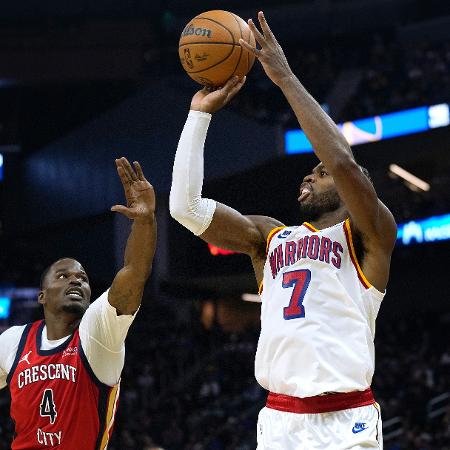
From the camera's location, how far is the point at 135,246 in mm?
4930

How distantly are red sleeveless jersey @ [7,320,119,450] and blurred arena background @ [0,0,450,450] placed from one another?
1003cm

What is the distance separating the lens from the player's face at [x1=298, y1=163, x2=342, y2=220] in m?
4.40

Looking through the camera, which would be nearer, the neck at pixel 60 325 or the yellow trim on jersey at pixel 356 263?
the yellow trim on jersey at pixel 356 263

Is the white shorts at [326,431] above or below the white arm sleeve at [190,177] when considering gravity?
below

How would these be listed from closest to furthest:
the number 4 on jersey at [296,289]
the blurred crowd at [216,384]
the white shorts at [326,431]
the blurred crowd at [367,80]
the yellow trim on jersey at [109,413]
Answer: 1. the white shorts at [326,431]
2. the number 4 on jersey at [296,289]
3. the yellow trim on jersey at [109,413]
4. the blurred crowd at [216,384]
5. the blurred crowd at [367,80]

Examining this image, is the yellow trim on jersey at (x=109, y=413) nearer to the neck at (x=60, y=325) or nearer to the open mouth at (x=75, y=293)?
the neck at (x=60, y=325)

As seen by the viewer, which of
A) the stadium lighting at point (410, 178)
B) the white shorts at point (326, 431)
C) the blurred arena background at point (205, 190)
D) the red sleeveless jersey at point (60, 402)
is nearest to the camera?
the white shorts at point (326, 431)

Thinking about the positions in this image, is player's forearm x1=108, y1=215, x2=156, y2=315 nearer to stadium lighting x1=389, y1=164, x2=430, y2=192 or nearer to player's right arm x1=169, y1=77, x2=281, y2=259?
player's right arm x1=169, y1=77, x2=281, y2=259

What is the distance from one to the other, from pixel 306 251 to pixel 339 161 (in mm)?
479

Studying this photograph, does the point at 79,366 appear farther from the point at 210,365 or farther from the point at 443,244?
the point at 210,365

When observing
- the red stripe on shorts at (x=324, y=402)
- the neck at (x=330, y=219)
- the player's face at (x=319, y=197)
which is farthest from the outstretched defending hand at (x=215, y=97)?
the red stripe on shorts at (x=324, y=402)

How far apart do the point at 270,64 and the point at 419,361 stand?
1439cm

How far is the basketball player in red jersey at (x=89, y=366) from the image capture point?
488cm

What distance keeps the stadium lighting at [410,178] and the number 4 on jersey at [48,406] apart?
47.9 feet
